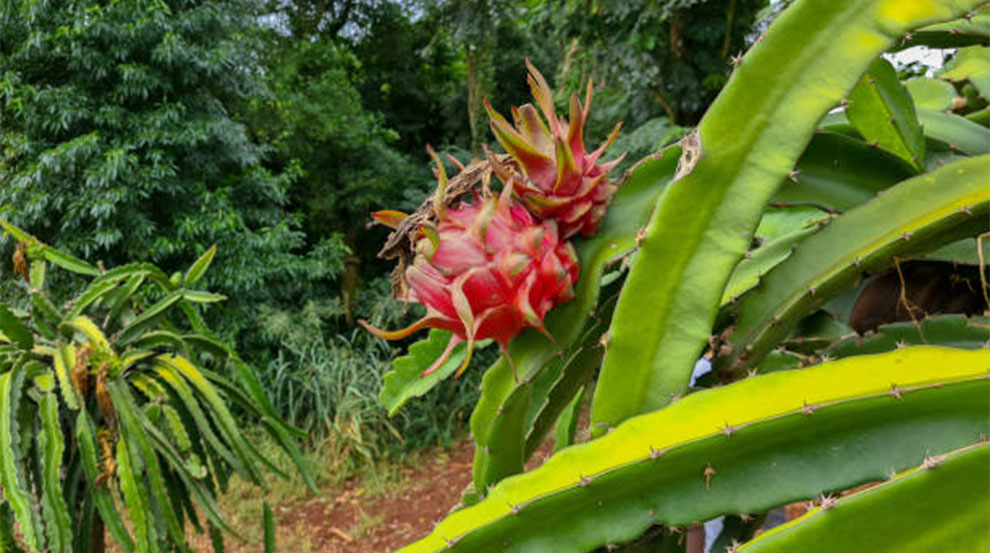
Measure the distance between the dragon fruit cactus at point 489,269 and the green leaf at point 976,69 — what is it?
48 cm

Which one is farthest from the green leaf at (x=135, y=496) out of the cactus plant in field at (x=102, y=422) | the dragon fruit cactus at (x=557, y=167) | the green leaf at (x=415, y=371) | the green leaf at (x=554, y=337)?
the dragon fruit cactus at (x=557, y=167)

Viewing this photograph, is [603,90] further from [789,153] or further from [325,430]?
[789,153]

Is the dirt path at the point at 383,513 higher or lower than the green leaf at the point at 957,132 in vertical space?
lower

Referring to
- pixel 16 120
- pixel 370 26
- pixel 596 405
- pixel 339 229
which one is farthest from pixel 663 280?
pixel 370 26

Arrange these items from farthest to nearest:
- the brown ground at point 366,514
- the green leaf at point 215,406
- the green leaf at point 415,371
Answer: the brown ground at point 366,514 → the green leaf at point 215,406 → the green leaf at point 415,371

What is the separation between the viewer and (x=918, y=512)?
0.41 meters

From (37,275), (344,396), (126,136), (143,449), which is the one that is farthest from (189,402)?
(126,136)

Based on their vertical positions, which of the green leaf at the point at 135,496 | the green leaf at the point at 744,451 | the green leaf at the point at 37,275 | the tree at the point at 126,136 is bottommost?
the green leaf at the point at 135,496

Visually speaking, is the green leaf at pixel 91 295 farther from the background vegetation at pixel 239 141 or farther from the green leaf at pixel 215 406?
the background vegetation at pixel 239 141

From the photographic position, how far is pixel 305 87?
587cm

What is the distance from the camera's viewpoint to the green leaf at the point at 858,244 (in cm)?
56

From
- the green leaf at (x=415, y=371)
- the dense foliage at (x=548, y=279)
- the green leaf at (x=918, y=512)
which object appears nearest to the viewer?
the green leaf at (x=918, y=512)

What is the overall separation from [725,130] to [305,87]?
18.8 ft

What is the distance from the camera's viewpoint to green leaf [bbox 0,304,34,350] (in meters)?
1.59
